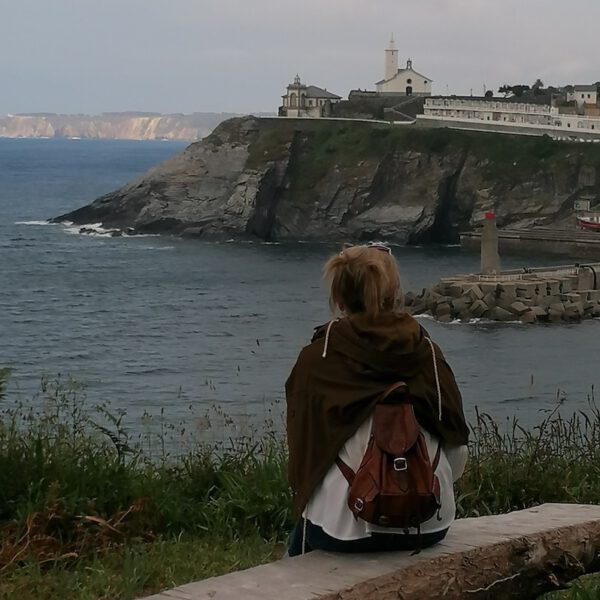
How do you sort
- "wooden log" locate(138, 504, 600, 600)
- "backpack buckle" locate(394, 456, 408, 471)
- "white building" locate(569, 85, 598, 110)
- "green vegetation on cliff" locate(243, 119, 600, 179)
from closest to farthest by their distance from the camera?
"backpack buckle" locate(394, 456, 408, 471) < "wooden log" locate(138, 504, 600, 600) < "green vegetation on cliff" locate(243, 119, 600, 179) < "white building" locate(569, 85, 598, 110)

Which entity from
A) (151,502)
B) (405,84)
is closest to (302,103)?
(405,84)

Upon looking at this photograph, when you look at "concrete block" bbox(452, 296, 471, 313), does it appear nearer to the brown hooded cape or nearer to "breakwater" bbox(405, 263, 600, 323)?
"breakwater" bbox(405, 263, 600, 323)

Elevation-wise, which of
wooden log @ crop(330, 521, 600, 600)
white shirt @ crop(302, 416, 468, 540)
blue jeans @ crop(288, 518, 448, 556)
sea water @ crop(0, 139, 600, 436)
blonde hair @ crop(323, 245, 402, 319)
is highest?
blonde hair @ crop(323, 245, 402, 319)

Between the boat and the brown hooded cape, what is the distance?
65.6 metres

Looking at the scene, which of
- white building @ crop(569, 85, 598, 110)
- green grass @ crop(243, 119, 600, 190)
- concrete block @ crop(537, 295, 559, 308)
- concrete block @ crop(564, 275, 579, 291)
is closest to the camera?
concrete block @ crop(537, 295, 559, 308)

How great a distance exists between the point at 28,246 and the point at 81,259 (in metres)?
7.91

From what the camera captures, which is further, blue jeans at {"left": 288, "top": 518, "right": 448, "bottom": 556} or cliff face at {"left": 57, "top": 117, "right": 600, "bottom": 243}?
cliff face at {"left": 57, "top": 117, "right": 600, "bottom": 243}

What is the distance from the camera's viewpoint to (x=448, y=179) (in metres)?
81.3

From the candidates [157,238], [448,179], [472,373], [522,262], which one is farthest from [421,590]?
[448,179]

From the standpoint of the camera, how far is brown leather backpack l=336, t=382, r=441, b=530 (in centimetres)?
350

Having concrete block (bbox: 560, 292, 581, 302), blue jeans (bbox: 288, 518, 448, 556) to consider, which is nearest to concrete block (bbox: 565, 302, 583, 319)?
concrete block (bbox: 560, 292, 581, 302)

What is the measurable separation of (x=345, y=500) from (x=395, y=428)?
28 centimetres

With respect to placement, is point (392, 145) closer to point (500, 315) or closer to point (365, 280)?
point (500, 315)

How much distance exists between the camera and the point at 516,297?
1770 inches
